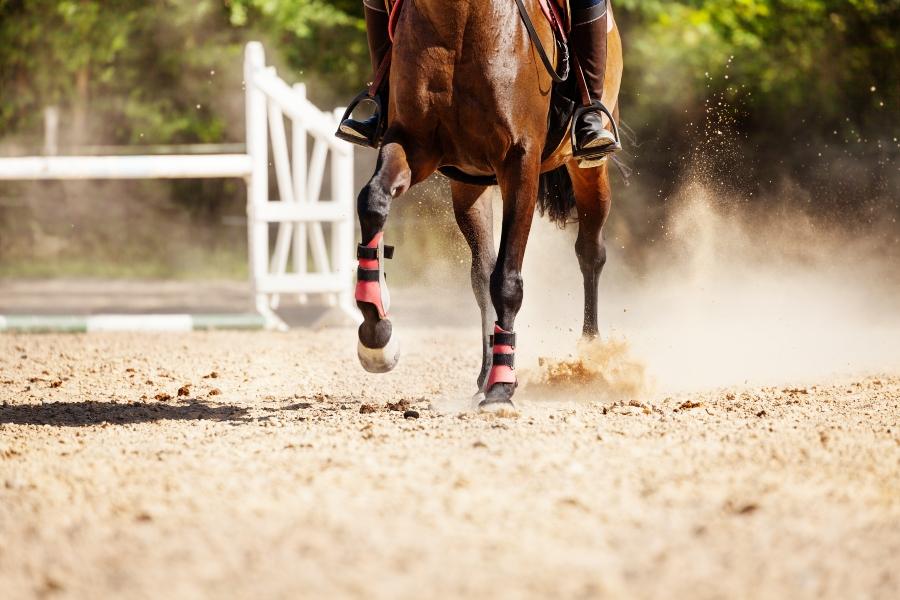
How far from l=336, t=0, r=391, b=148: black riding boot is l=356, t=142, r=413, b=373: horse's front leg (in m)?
0.43

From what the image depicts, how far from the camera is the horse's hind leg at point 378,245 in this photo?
16.1 ft

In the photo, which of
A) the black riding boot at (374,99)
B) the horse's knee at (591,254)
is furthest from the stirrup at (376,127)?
the horse's knee at (591,254)

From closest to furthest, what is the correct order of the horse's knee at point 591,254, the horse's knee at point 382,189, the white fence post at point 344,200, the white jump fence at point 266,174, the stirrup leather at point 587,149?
1. the horse's knee at point 382,189
2. the stirrup leather at point 587,149
3. the horse's knee at point 591,254
4. the white jump fence at point 266,174
5. the white fence post at point 344,200

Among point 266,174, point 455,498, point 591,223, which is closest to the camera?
point 455,498

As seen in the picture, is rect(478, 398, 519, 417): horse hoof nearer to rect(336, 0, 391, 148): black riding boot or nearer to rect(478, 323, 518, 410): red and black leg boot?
rect(478, 323, 518, 410): red and black leg boot

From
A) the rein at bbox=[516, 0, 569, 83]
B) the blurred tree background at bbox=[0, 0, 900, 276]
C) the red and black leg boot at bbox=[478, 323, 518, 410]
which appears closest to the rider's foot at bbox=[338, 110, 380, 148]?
the rein at bbox=[516, 0, 569, 83]

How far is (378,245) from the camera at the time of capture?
5.02 meters

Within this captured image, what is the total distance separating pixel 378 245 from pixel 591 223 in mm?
2426

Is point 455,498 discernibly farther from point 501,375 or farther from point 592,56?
point 592,56

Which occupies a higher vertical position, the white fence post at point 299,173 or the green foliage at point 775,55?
the green foliage at point 775,55

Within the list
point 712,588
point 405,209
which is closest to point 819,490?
point 712,588

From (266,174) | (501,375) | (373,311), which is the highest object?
(266,174)

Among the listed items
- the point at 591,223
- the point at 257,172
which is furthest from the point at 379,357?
the point at 257,172

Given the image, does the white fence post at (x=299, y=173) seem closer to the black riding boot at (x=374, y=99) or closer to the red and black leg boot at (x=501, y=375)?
the black riding boot at (x=374, y=99)
